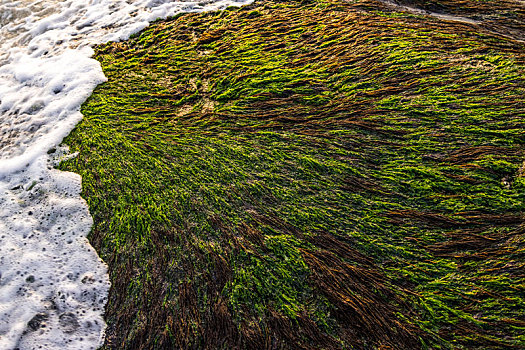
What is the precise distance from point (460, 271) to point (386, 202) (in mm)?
750

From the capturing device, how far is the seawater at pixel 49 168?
2.68 meters

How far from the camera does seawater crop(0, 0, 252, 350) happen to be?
2684 millimetres

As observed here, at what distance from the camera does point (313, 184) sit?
9.82 feet

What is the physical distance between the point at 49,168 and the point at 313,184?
9.34ft

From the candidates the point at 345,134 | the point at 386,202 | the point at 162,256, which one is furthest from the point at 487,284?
the point at 162,256

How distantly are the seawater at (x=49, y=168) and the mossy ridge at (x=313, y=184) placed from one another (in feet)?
0.65

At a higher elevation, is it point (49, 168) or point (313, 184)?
point (49, 168)

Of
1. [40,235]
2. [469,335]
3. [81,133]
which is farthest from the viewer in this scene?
[81,133]

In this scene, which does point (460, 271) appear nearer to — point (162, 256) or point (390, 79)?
point (390, 79)

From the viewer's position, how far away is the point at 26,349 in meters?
2.55

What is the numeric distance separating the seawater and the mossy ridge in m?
0.20

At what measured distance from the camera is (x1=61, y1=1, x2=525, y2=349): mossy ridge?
2398mm

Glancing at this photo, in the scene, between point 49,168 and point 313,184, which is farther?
point 49,168

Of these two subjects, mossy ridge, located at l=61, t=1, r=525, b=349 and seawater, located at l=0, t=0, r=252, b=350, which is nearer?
mossy ridge, located at l=61, t=1, r=525, b=349
